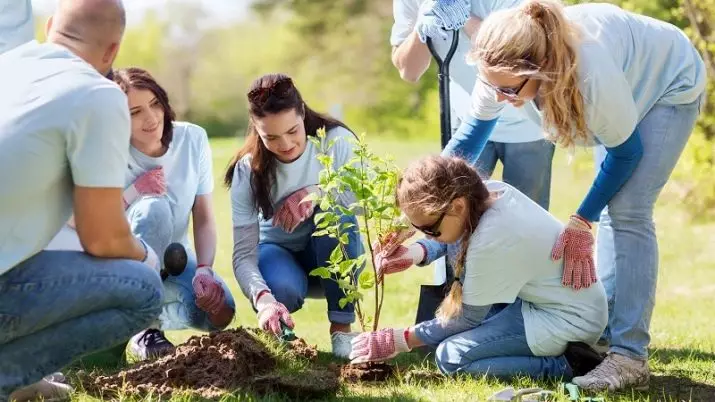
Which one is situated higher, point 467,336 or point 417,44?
point 417,44

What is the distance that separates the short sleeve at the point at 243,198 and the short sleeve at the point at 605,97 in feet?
5.05

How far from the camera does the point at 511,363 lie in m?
3.72

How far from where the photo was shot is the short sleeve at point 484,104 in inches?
147

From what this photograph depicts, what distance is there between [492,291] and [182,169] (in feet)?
5.15

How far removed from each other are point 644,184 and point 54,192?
1968 millimetres

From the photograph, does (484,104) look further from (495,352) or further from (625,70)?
(495,352)

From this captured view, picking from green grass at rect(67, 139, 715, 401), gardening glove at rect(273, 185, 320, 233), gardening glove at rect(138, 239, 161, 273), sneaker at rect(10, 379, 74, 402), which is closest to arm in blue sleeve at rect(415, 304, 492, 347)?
green grass at rect(67, 139, 715, 401)

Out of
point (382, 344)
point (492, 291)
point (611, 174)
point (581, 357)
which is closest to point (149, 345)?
point (382, 344)

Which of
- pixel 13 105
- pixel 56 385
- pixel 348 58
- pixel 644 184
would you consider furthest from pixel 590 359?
pixel 348 58

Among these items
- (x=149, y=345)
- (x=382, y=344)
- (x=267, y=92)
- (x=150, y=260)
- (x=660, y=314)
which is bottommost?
(x=660, y=314)

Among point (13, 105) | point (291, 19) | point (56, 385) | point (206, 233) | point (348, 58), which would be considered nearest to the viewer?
point (13, 105)

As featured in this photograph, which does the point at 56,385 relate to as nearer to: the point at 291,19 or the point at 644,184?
the point at 644,184

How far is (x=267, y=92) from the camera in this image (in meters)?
4.14

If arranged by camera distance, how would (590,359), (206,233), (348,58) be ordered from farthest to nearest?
(348,58) → (206,233) → (590,359)
